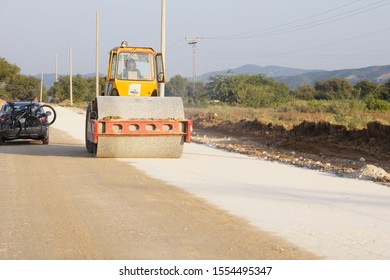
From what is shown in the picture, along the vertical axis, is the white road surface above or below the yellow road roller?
below

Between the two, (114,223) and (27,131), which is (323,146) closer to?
(27,131)

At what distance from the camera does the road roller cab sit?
63.7ft

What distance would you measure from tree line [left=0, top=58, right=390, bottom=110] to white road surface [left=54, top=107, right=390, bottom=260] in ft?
103

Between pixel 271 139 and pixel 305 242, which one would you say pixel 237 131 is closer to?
pixel 271 139

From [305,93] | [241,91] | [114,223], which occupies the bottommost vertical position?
[114,223]

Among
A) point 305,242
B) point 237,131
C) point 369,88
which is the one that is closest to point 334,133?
point 237,131

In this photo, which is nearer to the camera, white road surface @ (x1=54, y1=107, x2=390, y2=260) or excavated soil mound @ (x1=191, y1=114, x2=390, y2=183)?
white road surface @ (x1=54, y1=107, x2=390, y2=260)

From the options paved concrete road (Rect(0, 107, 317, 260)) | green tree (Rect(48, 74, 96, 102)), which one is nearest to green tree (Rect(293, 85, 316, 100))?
green tree (Rect(48, 74, 96, 102))

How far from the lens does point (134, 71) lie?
19.7 metres

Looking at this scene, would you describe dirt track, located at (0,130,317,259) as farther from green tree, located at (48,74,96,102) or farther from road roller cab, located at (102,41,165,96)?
green tree, located at (48,74,96,102)

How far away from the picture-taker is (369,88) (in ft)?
278

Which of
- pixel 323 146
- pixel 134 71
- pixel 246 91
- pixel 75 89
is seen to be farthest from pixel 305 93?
pixel 134 71

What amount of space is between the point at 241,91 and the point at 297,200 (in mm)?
57626

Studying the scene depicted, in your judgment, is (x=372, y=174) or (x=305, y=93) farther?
(x=305, y=93)
